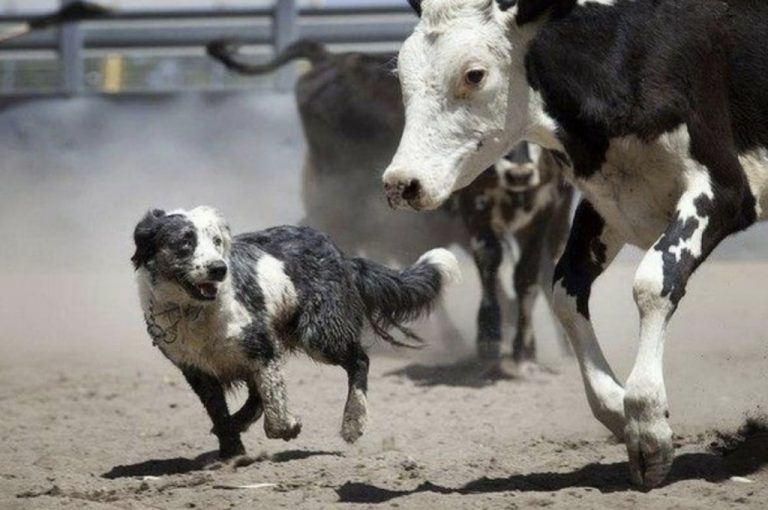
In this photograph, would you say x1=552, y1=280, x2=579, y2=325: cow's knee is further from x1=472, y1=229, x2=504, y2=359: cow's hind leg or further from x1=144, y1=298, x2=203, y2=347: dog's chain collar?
x1=472, y1=229, x2=504, y2=359: cow's hind leg

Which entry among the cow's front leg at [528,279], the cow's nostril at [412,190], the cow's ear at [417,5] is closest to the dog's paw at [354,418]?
the cow's nostril at [412,190]

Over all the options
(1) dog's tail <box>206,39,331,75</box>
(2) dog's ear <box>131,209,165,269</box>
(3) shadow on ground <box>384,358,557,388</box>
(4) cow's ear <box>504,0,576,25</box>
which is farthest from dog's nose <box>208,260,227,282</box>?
(1) dog's tail <box>206,39,331,75</box>

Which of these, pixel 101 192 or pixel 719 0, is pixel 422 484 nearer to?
pixel 719 0

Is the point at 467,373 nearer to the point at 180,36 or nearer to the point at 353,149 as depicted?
the point at 353,149

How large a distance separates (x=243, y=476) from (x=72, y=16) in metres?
7.60

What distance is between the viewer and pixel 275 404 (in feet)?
22.4

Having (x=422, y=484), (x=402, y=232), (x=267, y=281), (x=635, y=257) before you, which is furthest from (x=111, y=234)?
(x=422, y=484)

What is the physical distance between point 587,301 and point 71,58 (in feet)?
31.8

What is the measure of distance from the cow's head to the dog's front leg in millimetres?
1397

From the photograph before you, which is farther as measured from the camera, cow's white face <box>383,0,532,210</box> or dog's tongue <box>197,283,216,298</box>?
dog's tongue <box>197,283,216,298</box>

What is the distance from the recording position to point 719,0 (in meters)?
6.26

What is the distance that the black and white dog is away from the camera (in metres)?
6.79

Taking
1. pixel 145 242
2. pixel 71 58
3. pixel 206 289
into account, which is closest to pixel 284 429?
pixel 206 289

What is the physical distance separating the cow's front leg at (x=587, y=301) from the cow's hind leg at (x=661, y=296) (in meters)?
0.31
